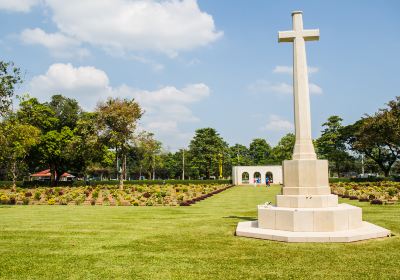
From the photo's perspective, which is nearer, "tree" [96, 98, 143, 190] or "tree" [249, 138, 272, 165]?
"tree" [96, 98, 143, 190]

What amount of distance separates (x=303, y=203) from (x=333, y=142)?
2206 inches

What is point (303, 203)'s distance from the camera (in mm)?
9344

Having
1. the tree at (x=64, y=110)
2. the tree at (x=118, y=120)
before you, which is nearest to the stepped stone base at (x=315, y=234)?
the tree at (x=118, y=120)

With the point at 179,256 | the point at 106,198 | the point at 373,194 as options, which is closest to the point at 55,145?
the point at 106,198

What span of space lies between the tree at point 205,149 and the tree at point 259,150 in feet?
66.1

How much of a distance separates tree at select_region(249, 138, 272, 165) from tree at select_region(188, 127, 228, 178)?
2014 centimetres

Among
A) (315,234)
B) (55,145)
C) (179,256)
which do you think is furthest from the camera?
(55,145)

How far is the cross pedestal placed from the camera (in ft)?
27.9

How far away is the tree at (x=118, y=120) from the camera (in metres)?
36.5

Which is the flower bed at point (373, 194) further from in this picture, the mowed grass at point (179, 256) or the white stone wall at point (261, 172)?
the white stone wall at point (261, 172)

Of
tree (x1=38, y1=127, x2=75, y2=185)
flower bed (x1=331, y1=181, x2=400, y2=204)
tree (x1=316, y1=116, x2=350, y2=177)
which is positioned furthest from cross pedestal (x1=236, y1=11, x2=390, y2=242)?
tree (x1=316, y1=116, x2=350, y2=177)

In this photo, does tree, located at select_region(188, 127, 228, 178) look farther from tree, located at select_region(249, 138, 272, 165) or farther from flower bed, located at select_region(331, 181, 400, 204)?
flower bed, located at select_region(331, 181, 400, 204)

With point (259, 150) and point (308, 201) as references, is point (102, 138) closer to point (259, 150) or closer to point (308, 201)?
point (308, 201)

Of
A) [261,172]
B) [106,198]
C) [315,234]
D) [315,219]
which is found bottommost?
[106,198]
